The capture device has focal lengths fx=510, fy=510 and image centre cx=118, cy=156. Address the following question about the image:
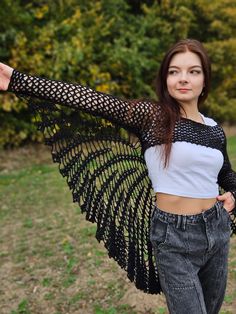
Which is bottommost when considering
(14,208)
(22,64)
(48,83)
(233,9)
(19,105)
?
(14,208)

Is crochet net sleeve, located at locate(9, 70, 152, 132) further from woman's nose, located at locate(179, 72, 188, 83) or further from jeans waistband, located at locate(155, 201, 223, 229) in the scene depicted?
jeans waistband, located at locate(155, 201, 223, 229)

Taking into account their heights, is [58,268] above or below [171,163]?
below

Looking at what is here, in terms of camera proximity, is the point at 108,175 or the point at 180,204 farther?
the point at 108,175

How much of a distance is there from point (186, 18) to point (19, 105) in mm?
5580

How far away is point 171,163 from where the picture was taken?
2107 mm

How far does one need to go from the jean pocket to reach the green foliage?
8.03m

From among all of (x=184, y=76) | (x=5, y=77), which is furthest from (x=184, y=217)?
(x=5, y=77)

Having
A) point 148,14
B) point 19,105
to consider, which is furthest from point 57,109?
point 148,14

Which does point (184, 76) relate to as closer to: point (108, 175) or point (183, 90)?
point (183, 90)

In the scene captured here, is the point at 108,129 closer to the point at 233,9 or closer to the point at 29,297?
the point at 29,297

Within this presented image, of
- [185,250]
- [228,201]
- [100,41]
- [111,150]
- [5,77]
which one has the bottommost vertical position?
[185,250]

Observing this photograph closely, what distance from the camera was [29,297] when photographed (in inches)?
156

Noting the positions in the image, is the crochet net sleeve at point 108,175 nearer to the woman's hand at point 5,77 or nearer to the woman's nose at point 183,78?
the woman's hand at point 5,77

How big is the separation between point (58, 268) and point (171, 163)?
266 centimetres
